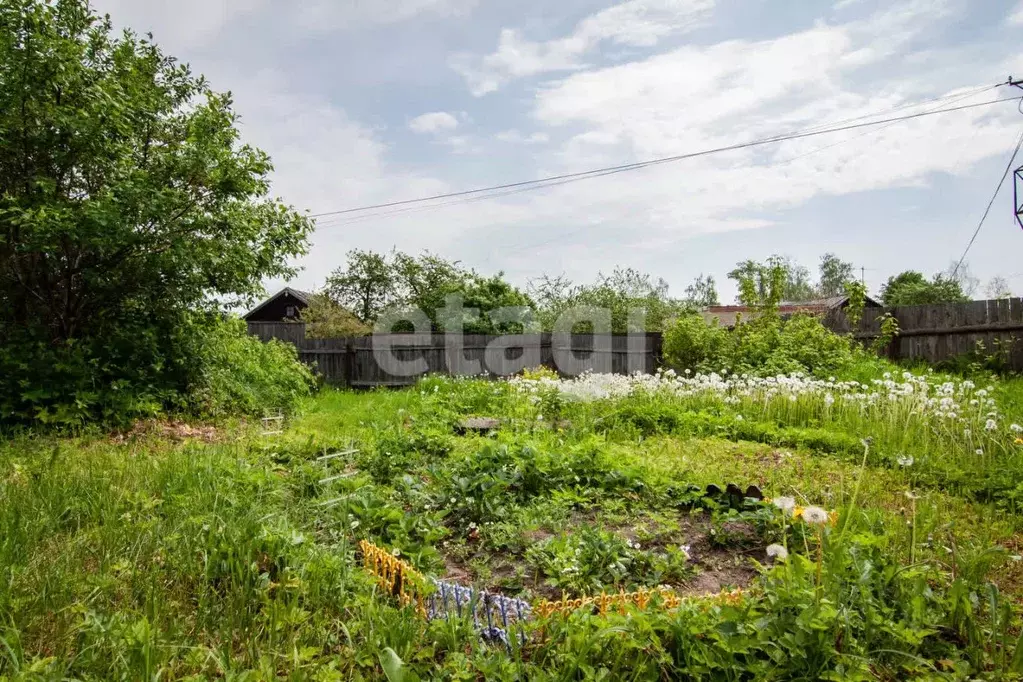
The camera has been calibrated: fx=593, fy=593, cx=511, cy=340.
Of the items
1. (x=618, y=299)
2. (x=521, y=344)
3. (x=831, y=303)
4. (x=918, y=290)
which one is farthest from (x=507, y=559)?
(x=918, y=290)

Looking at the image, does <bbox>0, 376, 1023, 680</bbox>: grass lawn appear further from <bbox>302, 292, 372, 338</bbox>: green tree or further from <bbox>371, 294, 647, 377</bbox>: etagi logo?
<bbox>302, 292, 372, 338</bbox>: green tree

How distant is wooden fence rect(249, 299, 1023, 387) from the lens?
1057 cm

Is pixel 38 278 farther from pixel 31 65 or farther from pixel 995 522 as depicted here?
pixel 995 522

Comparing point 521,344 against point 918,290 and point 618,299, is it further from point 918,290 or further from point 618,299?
point 918,290

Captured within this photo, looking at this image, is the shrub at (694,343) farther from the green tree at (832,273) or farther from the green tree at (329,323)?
the green tree at (832,273)

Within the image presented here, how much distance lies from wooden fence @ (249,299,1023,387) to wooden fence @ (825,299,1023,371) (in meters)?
Answer: 0.02

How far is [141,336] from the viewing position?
6.56 meters

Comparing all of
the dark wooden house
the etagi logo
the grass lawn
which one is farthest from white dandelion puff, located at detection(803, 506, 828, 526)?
the dark wooden house

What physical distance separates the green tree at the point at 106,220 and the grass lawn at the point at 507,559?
2017mm

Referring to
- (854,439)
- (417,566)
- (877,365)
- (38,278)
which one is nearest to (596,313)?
(877,365)

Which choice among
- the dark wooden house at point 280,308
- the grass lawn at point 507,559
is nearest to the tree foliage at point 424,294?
the dark wooden house at point 280,308

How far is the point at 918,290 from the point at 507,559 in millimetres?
34878

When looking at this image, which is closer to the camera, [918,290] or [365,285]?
[365,285]

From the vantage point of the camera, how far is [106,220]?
17.9 ft
